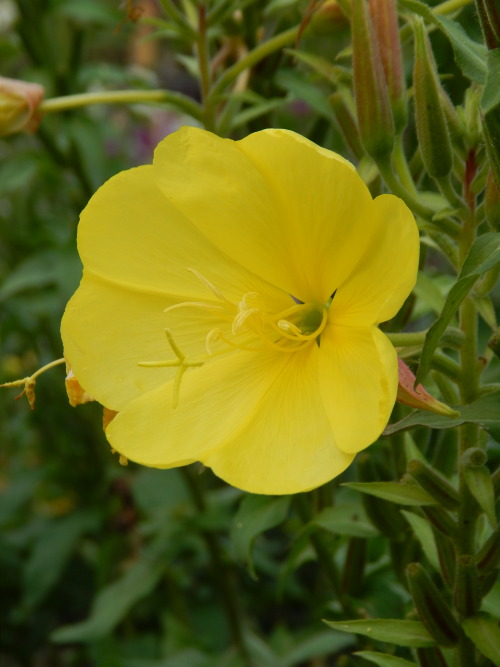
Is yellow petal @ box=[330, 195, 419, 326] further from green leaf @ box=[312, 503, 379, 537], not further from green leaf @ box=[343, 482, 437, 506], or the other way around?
green leaf @ box=[312, 503, 379, 537]

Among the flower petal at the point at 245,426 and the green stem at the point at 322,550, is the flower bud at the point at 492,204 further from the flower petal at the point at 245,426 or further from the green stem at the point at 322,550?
the green stem at the point at 322,550

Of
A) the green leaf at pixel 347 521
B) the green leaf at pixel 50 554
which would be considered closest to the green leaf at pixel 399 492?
the green leaf at pixel 347 521

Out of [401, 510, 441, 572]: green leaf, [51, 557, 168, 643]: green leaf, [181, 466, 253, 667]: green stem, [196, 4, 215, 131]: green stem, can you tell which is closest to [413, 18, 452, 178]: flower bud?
[401, 510, 441, 572]: green leaf

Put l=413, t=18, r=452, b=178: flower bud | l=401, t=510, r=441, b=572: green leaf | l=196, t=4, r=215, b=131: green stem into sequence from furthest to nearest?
l=196, t=4, r=215, b=131: green stem < l=401, t=510, r=441, b=572: green leaf < l=413, t=18, r=452, b=178: flower bud

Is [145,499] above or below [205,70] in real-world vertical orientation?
below

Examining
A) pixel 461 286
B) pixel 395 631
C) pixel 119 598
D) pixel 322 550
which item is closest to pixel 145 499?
pixel 119 598

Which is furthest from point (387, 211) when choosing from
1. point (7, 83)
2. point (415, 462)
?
point (7, 83)

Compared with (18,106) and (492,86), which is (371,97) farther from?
(18,106)
